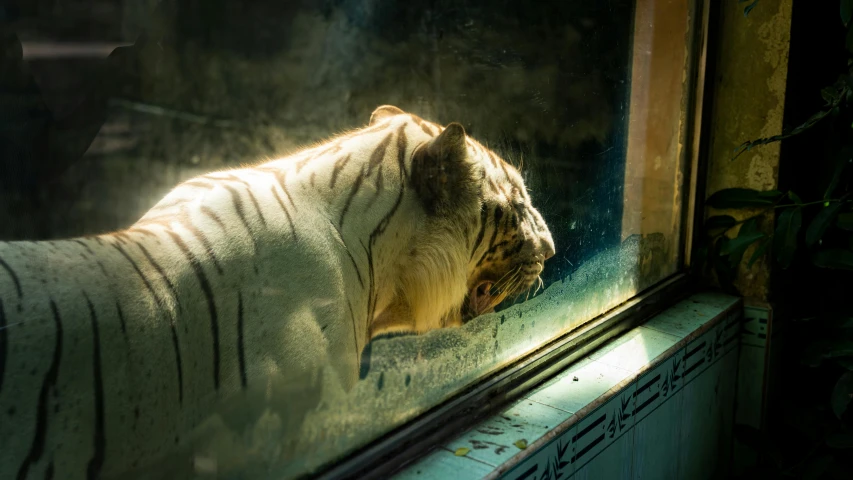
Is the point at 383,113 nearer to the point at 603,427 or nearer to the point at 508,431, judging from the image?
the point at 508,431

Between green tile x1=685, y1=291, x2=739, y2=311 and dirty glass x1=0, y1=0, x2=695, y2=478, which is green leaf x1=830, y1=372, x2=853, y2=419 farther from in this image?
dirty glass x1=0, y1=0, x2=695, y2=478

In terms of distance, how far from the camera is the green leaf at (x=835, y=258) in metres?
2.14

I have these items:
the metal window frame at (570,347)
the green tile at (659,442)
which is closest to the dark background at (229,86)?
the metal window frame at (570,347)

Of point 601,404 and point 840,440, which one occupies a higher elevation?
point 601,404

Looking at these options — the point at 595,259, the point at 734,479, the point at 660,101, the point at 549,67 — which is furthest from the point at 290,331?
the point at 734,479

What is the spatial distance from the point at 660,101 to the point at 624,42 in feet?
1.28

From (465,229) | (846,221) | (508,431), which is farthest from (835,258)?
Result: (465,229)

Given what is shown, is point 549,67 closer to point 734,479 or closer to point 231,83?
point 231,83

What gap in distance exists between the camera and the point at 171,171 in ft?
2.69

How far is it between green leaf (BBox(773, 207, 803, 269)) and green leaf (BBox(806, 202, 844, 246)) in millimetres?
87

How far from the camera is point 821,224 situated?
2.05m

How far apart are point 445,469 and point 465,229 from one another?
438mm

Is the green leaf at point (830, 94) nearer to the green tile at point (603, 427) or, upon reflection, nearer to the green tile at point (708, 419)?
the green tile at point (708, 419)

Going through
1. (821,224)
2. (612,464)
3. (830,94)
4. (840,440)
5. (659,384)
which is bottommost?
(840,440)
